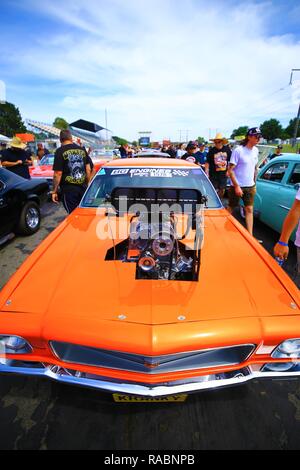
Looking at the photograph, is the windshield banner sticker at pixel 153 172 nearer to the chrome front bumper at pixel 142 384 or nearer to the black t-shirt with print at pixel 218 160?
the chrome front bumper at pixel 142 384

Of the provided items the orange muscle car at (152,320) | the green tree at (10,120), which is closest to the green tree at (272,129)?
the green tree at (10,120)

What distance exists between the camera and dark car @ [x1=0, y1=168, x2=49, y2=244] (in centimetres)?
427

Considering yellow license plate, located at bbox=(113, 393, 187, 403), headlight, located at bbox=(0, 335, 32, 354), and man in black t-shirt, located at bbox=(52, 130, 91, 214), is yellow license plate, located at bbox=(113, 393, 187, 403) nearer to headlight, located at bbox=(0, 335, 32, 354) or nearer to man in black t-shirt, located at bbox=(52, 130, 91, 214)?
headlight, located at bbox=(0, 335, 32, 354)

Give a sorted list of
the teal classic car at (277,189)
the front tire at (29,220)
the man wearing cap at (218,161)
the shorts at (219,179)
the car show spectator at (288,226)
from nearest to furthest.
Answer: the car show spectator at (288,226) → the teal classic car at (277,189) → the front tire at (29,220) → the man wearing cap at (218,161) → the shorts at (219,179)

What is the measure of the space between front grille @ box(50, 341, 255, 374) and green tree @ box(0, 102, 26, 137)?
220 ft

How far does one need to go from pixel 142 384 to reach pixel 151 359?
0.18 m

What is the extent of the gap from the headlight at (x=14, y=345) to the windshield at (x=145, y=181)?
1.71 m

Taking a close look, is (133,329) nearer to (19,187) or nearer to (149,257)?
(149,257)

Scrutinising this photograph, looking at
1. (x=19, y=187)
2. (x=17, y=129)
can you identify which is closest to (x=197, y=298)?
(x=19, y=187)

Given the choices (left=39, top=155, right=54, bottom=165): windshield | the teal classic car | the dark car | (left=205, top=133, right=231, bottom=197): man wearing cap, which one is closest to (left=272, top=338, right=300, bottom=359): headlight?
the teal classic car

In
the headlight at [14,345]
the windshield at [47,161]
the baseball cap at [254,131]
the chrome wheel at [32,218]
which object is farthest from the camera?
the windshield at [47,161]

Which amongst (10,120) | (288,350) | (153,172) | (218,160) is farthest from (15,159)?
(10,120)

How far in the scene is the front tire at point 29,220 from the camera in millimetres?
4680

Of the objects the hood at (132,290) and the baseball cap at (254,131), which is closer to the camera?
the hood at (132,290)
